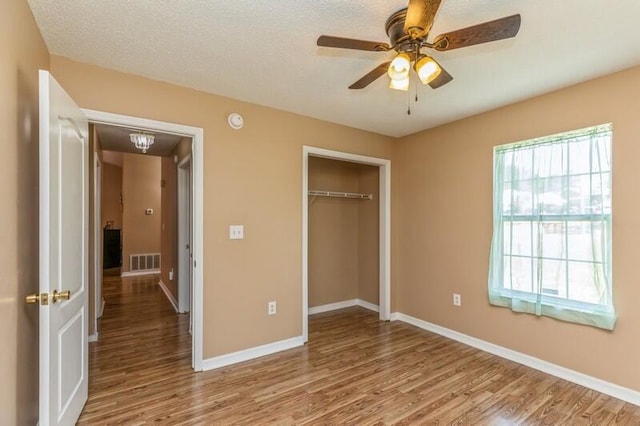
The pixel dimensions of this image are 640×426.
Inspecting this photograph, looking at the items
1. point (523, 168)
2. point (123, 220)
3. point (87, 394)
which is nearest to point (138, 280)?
point (123, 220)

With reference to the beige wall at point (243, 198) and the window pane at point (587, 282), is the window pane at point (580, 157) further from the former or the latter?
the beige wall at point (243, 198)

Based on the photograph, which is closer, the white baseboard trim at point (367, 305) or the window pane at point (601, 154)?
the window pane at point (601, 154)

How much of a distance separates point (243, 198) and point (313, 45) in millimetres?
1501

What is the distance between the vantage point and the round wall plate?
114 inches

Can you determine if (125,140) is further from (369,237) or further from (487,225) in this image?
(487,225)

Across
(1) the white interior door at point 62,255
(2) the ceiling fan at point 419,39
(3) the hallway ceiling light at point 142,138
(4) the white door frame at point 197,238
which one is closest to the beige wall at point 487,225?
(2) the ceiling fan at point 419,39

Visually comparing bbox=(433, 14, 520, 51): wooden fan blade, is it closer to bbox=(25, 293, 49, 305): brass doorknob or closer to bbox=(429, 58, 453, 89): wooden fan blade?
bbox=(429, 58, 453, 89): wooden fan blade

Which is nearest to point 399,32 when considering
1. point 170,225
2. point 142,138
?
point 142,138

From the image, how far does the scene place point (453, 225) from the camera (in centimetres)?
347

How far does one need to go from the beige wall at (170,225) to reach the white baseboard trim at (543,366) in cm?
349

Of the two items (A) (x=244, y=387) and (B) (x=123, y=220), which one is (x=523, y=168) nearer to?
(A) (x=244, y=387)

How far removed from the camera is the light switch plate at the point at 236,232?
2.89m

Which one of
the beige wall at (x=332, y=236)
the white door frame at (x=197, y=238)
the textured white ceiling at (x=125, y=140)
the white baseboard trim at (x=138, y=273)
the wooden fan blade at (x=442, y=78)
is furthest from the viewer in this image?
the white baseboard trim at (x=138, y=273)

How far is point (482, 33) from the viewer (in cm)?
145
